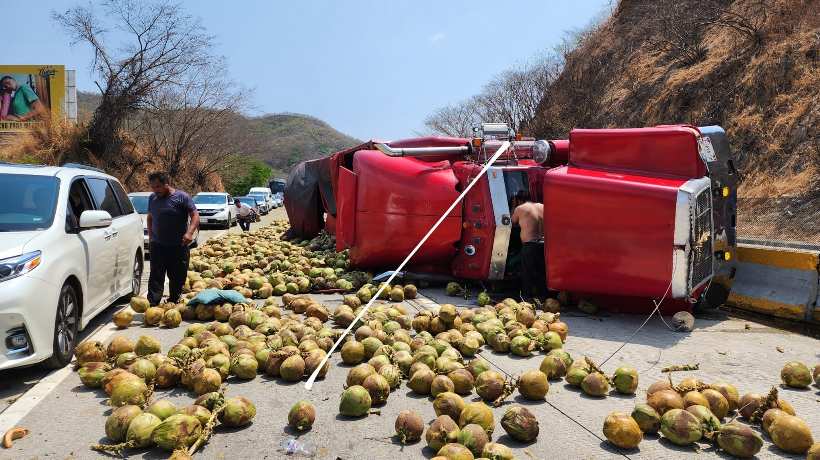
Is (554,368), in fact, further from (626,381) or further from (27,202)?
→ (27,202)

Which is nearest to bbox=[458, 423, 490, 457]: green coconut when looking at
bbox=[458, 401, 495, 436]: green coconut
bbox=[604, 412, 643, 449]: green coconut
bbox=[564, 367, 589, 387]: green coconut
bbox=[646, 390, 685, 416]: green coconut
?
bbox=[458, 401, 495, 436]: green coconut

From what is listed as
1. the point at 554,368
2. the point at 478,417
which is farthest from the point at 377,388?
the point at 554,368

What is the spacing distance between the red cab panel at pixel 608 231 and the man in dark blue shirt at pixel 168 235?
4699 millimetres

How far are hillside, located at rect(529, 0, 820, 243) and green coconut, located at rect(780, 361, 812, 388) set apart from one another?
12.7 m

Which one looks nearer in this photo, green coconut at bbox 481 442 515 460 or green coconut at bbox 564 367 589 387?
green coconut at bbox 481 442 515 460

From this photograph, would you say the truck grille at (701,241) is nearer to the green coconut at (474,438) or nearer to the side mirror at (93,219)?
the green coconut at (474,438)

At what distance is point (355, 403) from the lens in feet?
14.4

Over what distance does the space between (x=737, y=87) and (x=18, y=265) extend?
83.0 ft

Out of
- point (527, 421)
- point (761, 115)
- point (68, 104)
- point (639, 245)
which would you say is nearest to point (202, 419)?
point (527, 421)

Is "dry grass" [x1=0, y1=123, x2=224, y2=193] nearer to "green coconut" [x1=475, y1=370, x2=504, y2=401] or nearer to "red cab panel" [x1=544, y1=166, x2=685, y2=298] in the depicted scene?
→ "red cab panel" [x1=544, y1=166, x2=685, y2=298]

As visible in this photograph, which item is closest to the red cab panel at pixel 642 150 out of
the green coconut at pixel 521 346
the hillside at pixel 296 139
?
the green coconut at pixel 521 346

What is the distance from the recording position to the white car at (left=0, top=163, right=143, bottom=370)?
16.1 feet

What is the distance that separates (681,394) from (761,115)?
21.2m

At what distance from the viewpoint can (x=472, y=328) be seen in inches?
259
